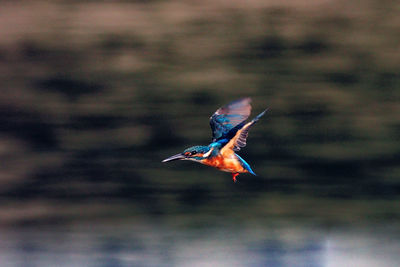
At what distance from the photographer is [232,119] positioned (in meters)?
2.23

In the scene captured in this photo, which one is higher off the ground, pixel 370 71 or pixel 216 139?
pixel 370 71

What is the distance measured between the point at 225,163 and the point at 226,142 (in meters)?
0.08

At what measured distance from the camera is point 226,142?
85.3 inches

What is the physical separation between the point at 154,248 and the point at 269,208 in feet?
2.01

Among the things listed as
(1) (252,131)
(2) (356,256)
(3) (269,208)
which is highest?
(1) (252,131)

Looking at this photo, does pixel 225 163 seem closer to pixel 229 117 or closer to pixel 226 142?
pixel 226 142

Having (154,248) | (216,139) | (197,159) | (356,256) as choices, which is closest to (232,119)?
(216,139)

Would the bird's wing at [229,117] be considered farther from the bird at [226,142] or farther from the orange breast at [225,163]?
the orange breast at [225,163]

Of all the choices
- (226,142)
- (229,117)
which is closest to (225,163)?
(226,142)

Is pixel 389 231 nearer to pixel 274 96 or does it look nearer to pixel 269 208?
pixel 269 208

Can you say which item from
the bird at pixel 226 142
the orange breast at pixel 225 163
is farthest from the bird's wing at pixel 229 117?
the orange breast at pixel 225 163

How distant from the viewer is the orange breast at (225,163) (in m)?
2.12

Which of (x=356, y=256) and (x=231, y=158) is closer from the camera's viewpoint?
(x=231, y=158)

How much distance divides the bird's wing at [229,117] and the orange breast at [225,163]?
0.37ft
